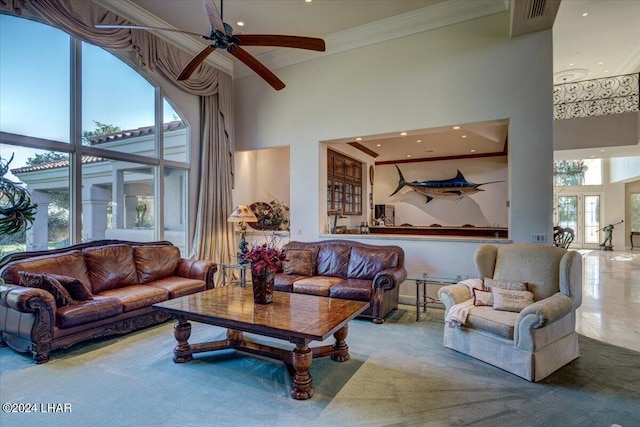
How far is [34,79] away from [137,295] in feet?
9.18

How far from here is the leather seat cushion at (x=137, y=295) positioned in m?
3.60

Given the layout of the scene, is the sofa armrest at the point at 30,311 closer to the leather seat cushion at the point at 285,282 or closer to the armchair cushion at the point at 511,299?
the leather seat cushion at the point at 285,282

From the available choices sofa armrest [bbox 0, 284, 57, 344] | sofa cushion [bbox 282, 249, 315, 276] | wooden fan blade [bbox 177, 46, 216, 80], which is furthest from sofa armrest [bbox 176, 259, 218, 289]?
wooden fan blade [bbox 177, 46, 216, 80]

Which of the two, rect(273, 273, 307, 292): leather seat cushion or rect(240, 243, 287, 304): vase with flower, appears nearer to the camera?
rect(240, 243, 287, 304): vase with flower

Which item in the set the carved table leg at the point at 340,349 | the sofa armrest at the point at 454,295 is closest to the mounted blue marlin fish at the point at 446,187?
the sofa armrest at the point at 454,295

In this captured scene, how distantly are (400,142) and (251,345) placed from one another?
5517 millimetres

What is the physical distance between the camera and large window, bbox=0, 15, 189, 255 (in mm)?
3654

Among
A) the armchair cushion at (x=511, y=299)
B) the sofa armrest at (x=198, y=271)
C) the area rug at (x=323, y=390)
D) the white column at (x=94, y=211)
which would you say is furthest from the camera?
the sofa armrest at (x=198, y=271)

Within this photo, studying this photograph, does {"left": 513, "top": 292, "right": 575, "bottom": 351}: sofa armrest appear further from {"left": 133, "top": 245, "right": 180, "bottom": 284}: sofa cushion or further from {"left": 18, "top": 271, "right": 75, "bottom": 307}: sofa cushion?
{"left": 133, "top": 245, "right": 180, "bottom": 284}: sofa cushion

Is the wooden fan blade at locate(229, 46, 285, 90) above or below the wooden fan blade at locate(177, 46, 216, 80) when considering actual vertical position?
below

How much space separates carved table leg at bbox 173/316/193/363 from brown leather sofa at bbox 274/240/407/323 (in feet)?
5.64

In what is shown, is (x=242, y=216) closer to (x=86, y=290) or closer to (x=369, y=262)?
(x=369, y=262)

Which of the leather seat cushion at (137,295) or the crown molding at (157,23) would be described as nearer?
the leather seat cushion at (137,295)

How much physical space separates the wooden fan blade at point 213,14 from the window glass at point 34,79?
2602 millimetres
